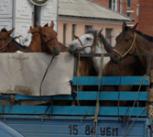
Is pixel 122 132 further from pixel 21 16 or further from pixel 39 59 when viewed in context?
pixel 21 16

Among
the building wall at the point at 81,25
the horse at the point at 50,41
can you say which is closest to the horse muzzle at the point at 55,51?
the horse at the point at 50,41

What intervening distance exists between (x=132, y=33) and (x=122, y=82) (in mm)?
797

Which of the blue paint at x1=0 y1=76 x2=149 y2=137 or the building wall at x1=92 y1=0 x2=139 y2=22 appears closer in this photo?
the blue paint at x1=0 y1=76 x2=149 y2=137

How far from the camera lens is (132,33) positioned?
341 inches

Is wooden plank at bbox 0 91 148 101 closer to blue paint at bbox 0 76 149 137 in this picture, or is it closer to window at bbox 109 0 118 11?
blue paint at bbox 0 76 149 137

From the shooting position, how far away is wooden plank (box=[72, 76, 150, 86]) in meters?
8.02

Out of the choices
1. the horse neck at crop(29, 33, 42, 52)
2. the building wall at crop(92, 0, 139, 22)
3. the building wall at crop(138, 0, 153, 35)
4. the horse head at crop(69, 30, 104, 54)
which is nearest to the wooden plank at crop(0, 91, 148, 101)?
the horse head at crop(69, 30, 104, 54)

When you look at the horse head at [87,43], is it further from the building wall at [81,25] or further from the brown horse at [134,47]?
the building wall at [81,25]

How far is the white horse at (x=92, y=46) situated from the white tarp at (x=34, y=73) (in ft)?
0.77

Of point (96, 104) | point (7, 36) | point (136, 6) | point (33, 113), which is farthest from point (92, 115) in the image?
point (136, 6)

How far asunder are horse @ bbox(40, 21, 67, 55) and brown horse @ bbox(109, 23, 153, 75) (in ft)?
2.19

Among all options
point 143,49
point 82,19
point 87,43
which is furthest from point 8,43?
point 82,19

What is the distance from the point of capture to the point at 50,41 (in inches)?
348

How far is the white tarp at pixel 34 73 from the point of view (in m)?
8.46
